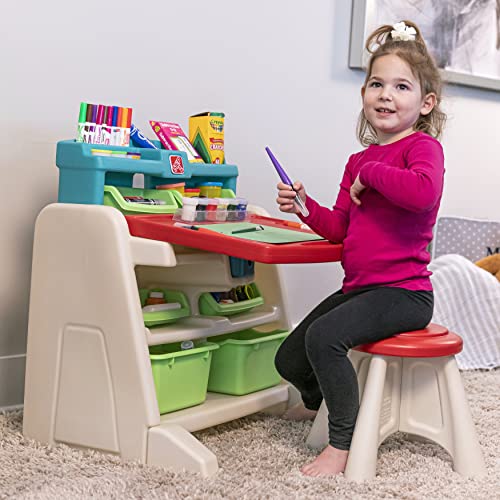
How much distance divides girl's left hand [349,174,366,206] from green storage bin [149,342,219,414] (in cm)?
36

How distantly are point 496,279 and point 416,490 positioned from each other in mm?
1058

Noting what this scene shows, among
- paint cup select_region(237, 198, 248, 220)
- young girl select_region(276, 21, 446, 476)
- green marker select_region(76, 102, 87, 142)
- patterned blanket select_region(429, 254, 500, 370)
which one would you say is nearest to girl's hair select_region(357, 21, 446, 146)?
young girl select_region(276, 21, 446, 476)

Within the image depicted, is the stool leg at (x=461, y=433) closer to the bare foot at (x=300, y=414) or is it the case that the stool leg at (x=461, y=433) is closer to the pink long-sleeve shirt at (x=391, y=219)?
the pink long-sleeve shirt at (x=391, y=219)

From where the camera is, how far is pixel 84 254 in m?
1.33

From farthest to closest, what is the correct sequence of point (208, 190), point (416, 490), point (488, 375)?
point (488, 375)
point (208, 190)
point (416, 490)

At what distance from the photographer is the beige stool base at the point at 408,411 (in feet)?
4.13

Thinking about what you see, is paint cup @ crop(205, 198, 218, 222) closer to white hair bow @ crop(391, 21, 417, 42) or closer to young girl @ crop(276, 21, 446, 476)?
young girl @ crop(276, 21, 446, 476)

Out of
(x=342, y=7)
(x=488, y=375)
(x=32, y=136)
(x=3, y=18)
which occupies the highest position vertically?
(x=342, y=7)

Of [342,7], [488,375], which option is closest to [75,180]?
[342,7]

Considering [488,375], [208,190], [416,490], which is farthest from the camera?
[488,375]

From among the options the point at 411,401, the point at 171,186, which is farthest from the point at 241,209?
the point at 411,401

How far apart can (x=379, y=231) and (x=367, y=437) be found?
0.33 metres

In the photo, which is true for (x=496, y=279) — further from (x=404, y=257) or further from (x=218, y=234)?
(x=218, y=234)

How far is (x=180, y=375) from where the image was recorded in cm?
138
